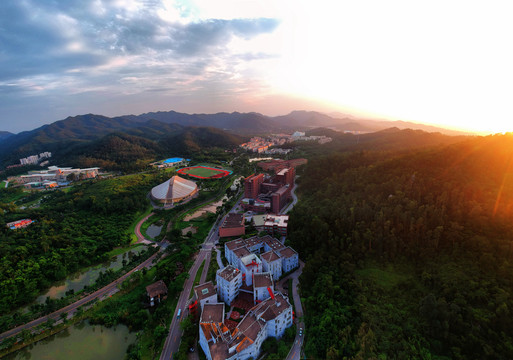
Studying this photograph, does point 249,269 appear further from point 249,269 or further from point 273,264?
point 273,264

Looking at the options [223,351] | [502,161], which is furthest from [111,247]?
[502,161]

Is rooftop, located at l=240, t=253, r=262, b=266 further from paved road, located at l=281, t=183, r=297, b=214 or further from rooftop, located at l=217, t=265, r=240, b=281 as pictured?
paved road, located at l=281, t=183, r=297, b=214

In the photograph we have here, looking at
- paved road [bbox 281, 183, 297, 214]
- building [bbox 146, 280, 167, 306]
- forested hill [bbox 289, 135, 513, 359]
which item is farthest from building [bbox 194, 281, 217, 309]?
paved road [bbox 281, 183, 297, 214]

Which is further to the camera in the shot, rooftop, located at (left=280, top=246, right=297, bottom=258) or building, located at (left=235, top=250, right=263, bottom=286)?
rooftop, located at (left=280, top=246, right=297, bottom=258)

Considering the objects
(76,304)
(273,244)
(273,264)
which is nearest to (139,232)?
(76,304)

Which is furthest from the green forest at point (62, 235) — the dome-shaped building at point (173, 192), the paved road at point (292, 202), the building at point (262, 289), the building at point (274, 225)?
the paved road at point (292, 202)

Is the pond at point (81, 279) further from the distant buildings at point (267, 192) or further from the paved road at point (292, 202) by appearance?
the paved road at point (292, 202)
